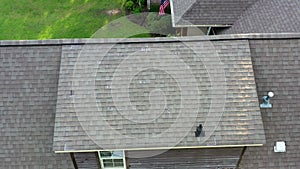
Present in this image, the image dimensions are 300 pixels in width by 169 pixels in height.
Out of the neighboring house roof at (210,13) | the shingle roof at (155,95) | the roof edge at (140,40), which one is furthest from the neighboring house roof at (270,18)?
the shingle roof at (155,95)

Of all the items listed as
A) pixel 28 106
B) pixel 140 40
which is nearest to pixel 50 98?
pixel 28 106

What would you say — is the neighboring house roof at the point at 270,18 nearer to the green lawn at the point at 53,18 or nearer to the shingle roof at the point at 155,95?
the shingle roof at the point at 155,95

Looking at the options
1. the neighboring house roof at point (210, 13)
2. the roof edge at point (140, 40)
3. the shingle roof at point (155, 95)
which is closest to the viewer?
the shingle roof at point (155, 95)

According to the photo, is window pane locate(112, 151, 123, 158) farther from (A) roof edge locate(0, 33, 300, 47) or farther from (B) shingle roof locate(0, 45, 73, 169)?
(A) roof edge locate(0, 33, 300, 47)

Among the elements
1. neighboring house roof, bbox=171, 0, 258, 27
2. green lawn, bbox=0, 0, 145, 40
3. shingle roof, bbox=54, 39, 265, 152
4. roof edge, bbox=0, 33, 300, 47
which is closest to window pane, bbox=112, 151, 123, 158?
shingle roof, bbox=54, 39, 265, 152

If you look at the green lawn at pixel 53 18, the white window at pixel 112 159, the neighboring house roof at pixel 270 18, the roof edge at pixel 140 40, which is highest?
the green lawn at pixel 53 18

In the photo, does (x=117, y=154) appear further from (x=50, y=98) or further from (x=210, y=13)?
(x=210, y=13)
